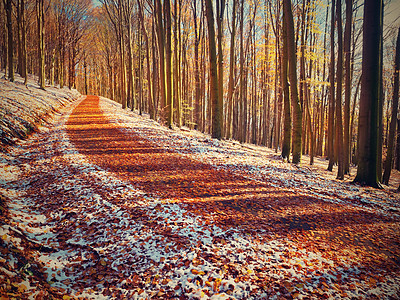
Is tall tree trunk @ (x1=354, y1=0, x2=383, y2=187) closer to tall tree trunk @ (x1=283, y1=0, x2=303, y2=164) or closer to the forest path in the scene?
tall tree trunk @ (x1=283, y1=0, x2=303, y2=164)

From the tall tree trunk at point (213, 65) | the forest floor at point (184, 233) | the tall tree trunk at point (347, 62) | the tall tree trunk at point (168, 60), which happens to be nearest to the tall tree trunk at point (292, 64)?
the forest floor at point (184, 233)

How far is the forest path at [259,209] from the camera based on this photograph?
3.70 meters

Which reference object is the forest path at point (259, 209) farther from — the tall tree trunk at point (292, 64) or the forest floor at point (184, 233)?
the tall tree trunk at point (292, 64)

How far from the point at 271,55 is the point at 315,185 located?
14.3 m

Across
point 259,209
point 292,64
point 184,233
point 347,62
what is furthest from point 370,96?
point 184,233

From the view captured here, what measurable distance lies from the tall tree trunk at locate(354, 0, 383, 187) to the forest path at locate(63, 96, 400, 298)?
113 inches

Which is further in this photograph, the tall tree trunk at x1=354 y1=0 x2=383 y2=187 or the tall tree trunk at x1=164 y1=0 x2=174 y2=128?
the tall tree trunk at x1=164 y1=0 x2=174 y2=128

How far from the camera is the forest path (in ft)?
12.1

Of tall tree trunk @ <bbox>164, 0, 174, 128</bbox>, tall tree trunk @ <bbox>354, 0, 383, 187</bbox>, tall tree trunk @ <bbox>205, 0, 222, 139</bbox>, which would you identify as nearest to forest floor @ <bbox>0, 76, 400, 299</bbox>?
tall tree trunk @ <bbox>354, 0, 383, 187</bbox>

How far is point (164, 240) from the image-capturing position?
347 centimetres

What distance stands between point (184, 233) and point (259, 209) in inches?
79.1

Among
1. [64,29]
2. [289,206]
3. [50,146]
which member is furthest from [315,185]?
[64,29]

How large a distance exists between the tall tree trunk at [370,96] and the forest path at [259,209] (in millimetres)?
2872

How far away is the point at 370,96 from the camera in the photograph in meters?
7.20
